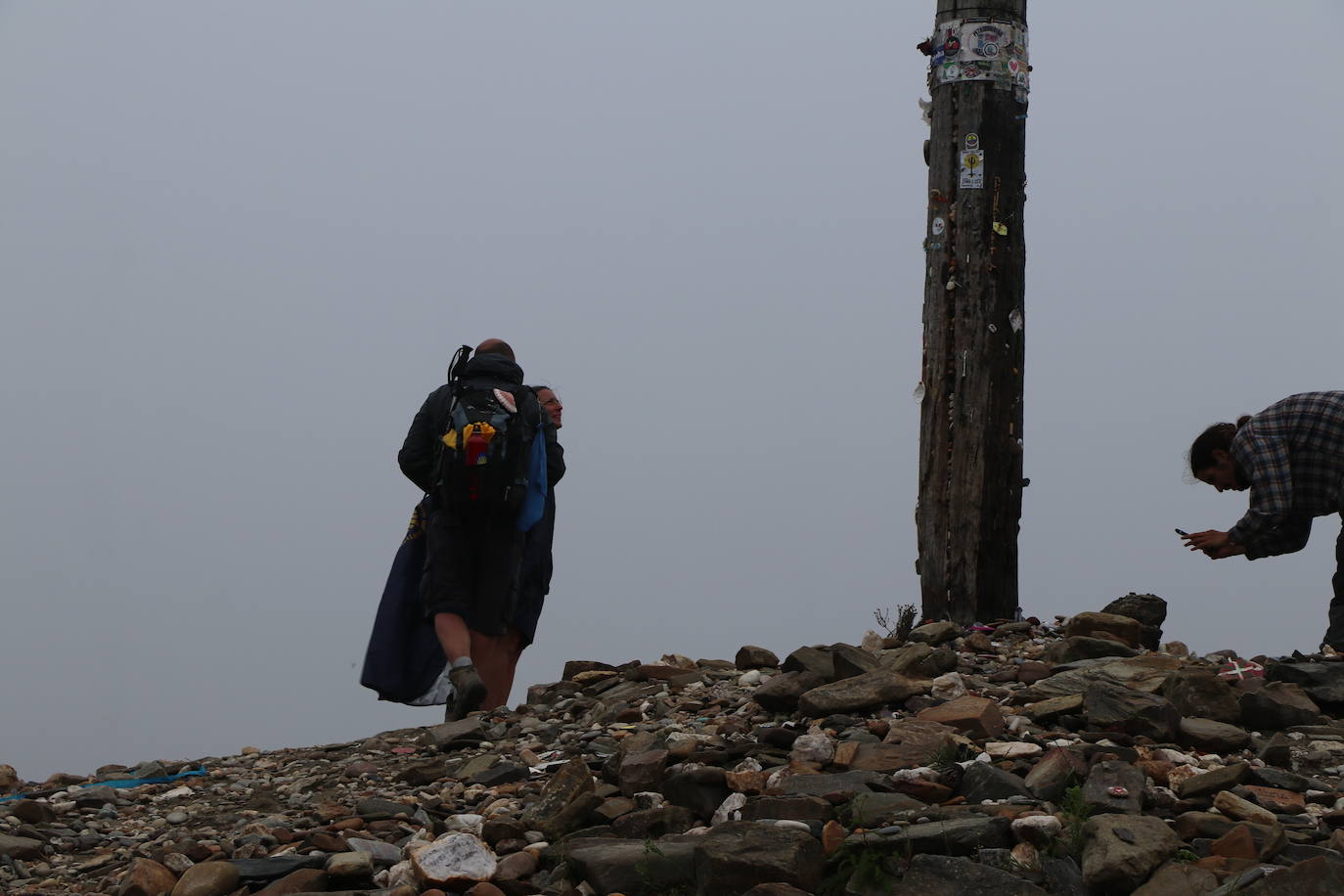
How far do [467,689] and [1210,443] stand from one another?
14.2 ft

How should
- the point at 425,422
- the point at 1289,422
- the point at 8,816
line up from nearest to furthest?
the point at 8,816, the point at 1289,422, the point at 425,422

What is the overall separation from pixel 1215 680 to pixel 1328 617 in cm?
258

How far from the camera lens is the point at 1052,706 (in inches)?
218

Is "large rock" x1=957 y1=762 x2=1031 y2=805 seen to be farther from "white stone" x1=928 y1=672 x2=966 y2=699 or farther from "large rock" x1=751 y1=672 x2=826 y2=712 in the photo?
"large rock" x1=751 y1=672 x2=826 y2=712

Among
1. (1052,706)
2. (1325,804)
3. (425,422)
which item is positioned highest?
(425,422)

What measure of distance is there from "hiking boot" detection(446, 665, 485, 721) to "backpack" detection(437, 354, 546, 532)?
0.89 m

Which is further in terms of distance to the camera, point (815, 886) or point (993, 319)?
point (993, 319)

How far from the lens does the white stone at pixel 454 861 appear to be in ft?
15.5

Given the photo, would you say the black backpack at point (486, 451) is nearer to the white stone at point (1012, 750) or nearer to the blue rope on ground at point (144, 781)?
the blue rope on ground at point (144, 781)

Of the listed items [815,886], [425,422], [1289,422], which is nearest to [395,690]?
[425,422]

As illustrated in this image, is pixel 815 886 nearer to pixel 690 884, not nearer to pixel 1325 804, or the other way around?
pixel 690 884

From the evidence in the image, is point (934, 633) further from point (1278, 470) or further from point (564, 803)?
point (564, 803)

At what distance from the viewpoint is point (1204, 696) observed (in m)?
5.69

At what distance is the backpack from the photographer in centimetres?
765
